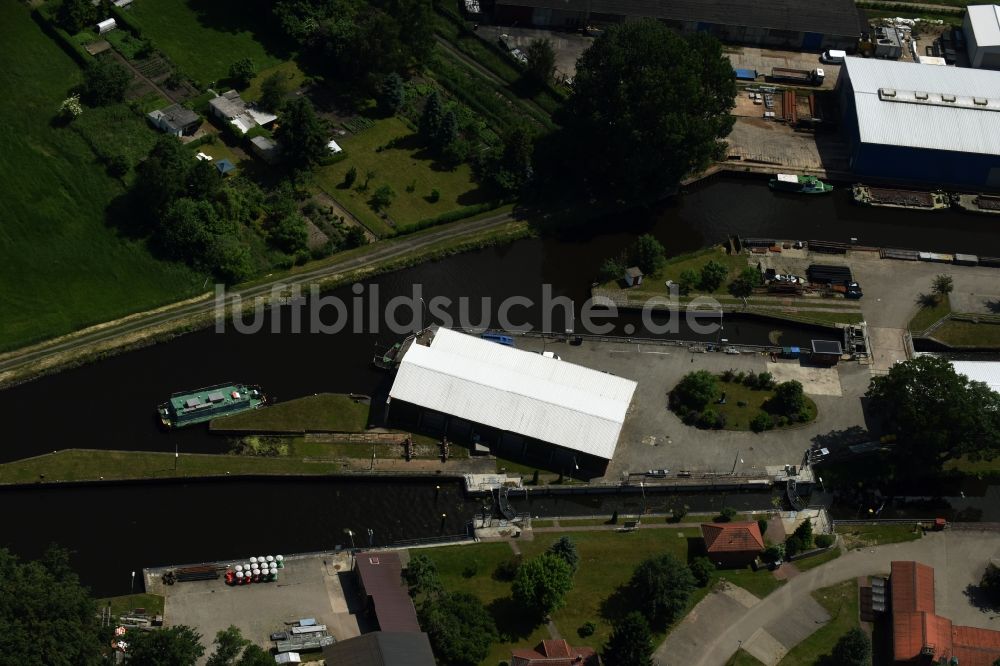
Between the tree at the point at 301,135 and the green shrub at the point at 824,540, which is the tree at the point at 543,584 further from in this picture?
the tree at the point at 301,135

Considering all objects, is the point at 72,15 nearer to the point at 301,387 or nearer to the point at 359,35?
the point at 359,35

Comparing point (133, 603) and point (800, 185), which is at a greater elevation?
point (800, 185)

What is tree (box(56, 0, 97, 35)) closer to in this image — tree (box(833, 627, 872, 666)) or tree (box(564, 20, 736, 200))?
tree (box(564, 20, 736, 200))

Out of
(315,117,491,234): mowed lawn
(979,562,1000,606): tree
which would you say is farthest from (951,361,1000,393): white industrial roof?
(315,117,491,234): mowed lawn

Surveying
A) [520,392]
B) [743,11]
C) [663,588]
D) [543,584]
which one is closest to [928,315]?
[520,392]

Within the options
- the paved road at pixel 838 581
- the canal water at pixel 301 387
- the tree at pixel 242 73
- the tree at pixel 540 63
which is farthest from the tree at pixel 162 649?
the tree at pixel 540 63

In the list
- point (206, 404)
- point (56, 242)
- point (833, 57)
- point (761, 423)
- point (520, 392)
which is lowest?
A: point (761, 423)

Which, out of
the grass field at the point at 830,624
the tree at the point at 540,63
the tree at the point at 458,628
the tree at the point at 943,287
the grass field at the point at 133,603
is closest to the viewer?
the tree at the point at 458,628
